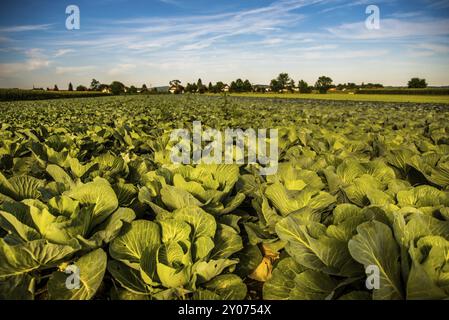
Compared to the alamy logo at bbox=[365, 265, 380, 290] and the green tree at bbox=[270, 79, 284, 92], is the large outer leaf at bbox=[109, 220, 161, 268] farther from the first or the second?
the green tree at bbox=[270, 79, 284, 92]

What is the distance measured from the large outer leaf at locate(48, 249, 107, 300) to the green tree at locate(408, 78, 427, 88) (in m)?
89.5

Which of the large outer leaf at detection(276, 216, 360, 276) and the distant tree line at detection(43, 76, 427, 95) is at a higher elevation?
the distant tree line at detection(43, 76, 427, 95)

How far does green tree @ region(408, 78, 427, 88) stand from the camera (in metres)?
74.9

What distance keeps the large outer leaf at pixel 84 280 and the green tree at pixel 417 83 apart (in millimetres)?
89509

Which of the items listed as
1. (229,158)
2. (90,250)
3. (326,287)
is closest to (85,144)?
(229,158)

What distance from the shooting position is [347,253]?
1.15 meters

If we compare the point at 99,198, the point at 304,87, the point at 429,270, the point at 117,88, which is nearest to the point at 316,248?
the point at 429,270

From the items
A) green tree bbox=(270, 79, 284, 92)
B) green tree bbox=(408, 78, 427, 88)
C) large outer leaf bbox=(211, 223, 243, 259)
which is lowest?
→ large outer leaf bbox=(211, 223, 243, 259)

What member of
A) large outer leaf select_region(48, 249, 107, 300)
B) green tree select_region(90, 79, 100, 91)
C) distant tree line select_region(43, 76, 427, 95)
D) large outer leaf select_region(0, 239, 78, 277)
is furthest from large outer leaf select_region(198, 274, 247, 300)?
green tree select_region(90, 79, 100, 91)

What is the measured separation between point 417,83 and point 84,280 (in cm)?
9052

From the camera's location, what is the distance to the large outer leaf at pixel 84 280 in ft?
3.53

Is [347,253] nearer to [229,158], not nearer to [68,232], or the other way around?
[68,232]
